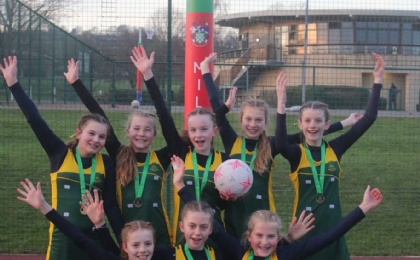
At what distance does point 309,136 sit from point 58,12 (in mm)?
5668

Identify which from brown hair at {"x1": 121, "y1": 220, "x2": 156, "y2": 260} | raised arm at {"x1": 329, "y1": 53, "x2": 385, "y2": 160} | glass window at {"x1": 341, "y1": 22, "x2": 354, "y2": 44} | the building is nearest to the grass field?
the building

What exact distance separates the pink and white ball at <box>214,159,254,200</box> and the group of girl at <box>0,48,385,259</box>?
0.20 meters

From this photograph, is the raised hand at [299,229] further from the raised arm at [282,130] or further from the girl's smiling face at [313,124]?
the girl's smiling face at [313,124]

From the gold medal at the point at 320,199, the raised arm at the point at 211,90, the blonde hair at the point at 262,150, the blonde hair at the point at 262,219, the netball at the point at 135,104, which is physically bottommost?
the blonde hair at the point at 262,219

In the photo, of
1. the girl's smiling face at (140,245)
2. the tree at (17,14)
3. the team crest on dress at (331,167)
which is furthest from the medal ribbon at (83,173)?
the tree at (17,14)

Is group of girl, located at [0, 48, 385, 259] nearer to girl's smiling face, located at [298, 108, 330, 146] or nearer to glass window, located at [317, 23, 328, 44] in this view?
girl's smiling face, located at [298, 108, 330, 146]

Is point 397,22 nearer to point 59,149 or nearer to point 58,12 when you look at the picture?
point 58,12

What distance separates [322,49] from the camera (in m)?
12.5

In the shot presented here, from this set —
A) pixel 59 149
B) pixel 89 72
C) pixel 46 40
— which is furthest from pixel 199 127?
pixel 46 40

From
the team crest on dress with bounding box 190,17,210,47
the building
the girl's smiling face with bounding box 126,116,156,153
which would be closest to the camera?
the girl's smiling face with bounding box 126,116,156,153

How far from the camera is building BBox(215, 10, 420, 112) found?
381 inches

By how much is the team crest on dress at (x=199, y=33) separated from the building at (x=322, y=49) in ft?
4.97

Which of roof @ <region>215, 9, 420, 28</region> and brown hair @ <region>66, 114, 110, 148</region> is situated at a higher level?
roof @ <region>215, 9, 420, 28</region>

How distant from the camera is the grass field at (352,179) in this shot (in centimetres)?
872
